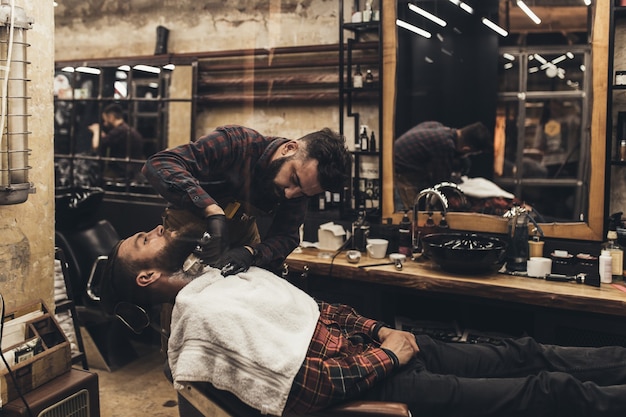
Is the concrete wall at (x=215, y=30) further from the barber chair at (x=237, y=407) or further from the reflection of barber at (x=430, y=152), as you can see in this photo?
the barber chair at (x=237, y=407)

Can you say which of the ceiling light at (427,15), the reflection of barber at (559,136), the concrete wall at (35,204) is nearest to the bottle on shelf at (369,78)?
the ceiling light at (427,15)

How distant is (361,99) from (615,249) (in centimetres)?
151

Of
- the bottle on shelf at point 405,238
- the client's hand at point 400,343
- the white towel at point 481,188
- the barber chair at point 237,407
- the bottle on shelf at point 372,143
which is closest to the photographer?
the barber chair at point 237,407

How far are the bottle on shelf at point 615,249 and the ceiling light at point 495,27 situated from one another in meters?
1.05

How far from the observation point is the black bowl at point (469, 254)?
276cm

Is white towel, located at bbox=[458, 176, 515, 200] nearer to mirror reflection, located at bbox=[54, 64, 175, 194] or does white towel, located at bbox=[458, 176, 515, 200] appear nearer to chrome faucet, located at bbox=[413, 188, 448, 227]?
chrome faucet, located at bbox=[413, 188, 448, 227]

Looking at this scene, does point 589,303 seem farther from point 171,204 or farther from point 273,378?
point 171,204

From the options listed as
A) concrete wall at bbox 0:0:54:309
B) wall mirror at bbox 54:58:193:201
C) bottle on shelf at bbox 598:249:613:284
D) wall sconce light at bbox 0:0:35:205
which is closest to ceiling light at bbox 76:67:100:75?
wall mirror at bbox 54:58:193:201

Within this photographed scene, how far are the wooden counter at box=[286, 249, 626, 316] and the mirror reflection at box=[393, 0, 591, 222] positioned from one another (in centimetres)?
47

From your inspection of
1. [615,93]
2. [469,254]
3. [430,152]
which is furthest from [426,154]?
[615,93]

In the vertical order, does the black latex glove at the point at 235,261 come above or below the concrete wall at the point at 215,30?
below

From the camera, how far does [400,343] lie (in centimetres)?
217

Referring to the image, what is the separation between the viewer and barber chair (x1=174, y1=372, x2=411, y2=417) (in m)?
1.78

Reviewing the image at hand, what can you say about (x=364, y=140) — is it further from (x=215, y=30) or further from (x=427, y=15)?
(x=215, y=30)
